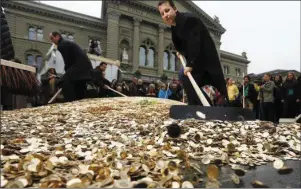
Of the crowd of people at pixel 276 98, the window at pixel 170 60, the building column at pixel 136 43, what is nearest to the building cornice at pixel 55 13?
the building column at pixel 136 43

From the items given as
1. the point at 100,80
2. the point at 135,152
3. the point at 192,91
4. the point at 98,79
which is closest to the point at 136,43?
the point at 100,80

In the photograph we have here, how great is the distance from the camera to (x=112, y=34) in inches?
1495

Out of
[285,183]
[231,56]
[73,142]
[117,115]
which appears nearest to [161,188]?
[285,183]

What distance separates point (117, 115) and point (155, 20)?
38.3 metres

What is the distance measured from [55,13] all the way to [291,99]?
35.3 meters

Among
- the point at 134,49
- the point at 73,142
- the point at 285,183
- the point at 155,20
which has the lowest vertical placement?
the point at 285,183

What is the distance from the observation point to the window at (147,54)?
40.6 metres

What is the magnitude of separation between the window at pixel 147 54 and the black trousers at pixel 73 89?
32621mm

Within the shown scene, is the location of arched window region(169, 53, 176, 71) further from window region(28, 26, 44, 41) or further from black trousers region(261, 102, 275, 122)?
black trousers region(261, 102, 275, 122)

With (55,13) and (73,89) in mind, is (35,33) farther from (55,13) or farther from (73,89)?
(73,89)

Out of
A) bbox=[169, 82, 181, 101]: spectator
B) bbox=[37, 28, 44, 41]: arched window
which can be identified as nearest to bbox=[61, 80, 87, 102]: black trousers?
bbox=[169, 82, 181, 101]: spectator

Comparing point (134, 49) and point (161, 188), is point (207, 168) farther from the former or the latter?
point (134, 49)

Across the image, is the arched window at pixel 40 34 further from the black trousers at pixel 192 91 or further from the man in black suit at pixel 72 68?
the black trousers at pixel 192 91

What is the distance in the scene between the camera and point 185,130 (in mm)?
3623
